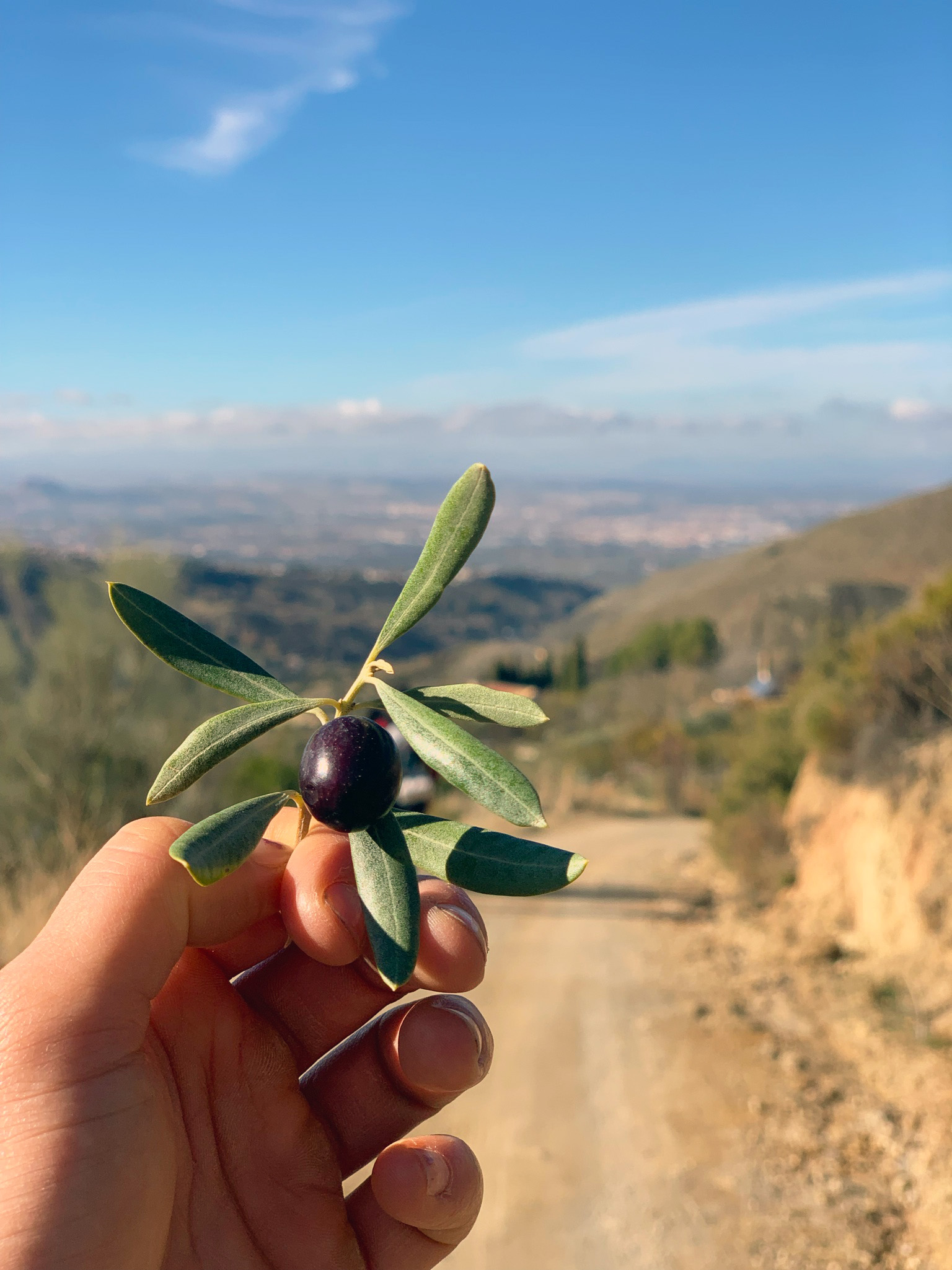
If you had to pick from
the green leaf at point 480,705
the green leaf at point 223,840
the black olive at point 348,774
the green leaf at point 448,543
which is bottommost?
the green leaf at point 223,840

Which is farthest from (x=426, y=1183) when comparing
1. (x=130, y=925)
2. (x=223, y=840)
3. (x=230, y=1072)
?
(x=223, y=840)

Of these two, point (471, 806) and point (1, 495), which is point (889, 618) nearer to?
point (471, 806)

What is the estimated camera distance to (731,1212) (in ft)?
16.1

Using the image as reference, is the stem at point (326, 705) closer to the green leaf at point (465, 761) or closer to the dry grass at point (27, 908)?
the green leaf at point (465, 761)

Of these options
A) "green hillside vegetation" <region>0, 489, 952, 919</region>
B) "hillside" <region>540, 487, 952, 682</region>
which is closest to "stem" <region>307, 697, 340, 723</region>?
"green hillside vegetation" <region>0, 489, 952, 919</region>

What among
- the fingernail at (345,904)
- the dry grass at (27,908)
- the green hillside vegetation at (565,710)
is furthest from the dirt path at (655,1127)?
the fingernail at (345,904)

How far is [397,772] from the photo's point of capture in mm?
1021

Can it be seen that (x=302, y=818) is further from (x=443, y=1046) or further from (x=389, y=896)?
(x=443, y=1046)

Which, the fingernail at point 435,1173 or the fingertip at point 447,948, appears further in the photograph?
the fingernail at point 435,1173

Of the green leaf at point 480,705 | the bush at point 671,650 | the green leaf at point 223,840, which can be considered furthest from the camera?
the bush at point 671,650

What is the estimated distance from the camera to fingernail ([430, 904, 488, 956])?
1294 millimetres

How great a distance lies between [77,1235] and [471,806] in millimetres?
11669

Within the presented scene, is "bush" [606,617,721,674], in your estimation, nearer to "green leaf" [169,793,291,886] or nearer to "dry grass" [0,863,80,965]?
"dry grass" [0,863,80,965]

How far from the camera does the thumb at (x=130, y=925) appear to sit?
3.87 feet
